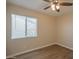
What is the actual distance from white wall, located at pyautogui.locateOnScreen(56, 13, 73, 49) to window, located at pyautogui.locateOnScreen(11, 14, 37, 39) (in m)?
2.05

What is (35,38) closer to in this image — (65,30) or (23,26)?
(23,26)

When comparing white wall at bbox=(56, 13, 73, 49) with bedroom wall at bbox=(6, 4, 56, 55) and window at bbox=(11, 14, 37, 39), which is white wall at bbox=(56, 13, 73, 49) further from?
window at bbox=(11, 14, 37, 39)

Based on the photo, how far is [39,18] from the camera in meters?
5.28

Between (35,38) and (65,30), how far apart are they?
2.11 metres

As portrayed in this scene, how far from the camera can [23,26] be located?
4.39 m

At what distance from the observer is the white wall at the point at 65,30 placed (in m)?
5.35

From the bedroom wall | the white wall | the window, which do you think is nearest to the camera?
the bedroom wall

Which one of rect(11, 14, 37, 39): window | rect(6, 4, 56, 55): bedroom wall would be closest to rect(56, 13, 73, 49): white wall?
rect(6, 4, 56, 55): bedroom wall

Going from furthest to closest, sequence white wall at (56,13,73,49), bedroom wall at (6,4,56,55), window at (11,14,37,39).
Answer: white wall at (56,13,73,49)
window at (11,14,37,39)
bedroom wall at (6,4,56,55)

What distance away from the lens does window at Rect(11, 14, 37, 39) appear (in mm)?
3990

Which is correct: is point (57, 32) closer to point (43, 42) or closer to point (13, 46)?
point (43, 42)

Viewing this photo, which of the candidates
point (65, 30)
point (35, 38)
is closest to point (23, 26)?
point (35, 38)
